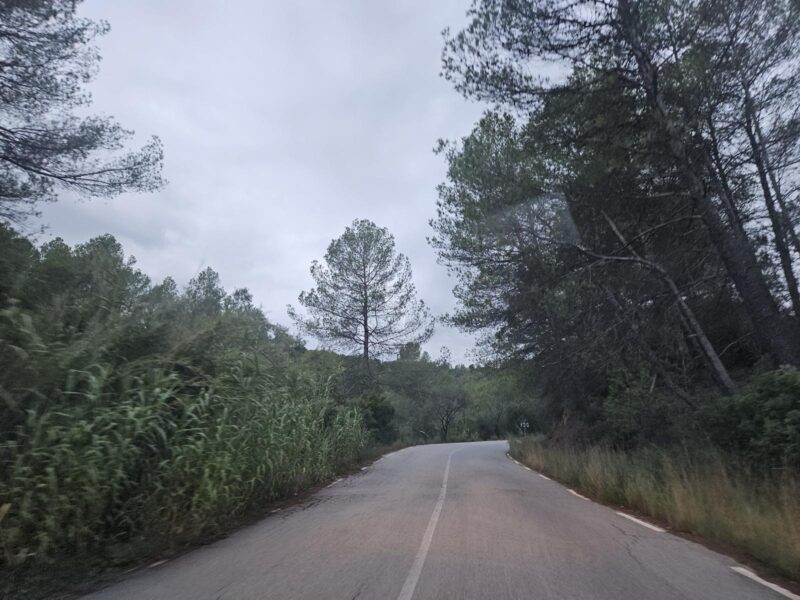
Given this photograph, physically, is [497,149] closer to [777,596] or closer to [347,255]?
[777,596]

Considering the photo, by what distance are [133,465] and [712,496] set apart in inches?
357

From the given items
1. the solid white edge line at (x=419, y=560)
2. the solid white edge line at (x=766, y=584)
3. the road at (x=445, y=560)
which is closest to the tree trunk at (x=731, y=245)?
the road at (x=445, y=560)

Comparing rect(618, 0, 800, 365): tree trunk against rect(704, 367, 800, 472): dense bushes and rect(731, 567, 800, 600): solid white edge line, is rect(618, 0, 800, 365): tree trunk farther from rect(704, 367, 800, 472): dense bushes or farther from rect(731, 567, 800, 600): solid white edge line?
rect(731, 567, 800, 600): solid white edge line

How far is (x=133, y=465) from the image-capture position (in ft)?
25.3

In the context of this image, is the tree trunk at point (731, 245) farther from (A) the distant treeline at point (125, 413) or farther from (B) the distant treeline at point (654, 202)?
(A) the distant treeline at point (125, 413)

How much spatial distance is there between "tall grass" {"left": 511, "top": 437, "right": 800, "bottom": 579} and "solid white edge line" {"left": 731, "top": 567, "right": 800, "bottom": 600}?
356 millimetres

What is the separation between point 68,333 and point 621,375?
17201mm

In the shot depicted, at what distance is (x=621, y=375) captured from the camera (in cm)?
1992

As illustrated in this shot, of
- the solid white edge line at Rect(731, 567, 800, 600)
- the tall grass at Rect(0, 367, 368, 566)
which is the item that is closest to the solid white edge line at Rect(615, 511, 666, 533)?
the solid white edge line at Rect(731, 567, 800, 600)

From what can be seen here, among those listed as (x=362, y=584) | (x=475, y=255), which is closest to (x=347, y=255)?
(x=475, y=255)

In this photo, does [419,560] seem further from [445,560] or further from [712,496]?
[712,496]

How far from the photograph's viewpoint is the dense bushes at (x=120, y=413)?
21.4 feet

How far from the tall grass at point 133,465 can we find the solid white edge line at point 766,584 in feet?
22.4

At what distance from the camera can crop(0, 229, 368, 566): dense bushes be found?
653 cm
